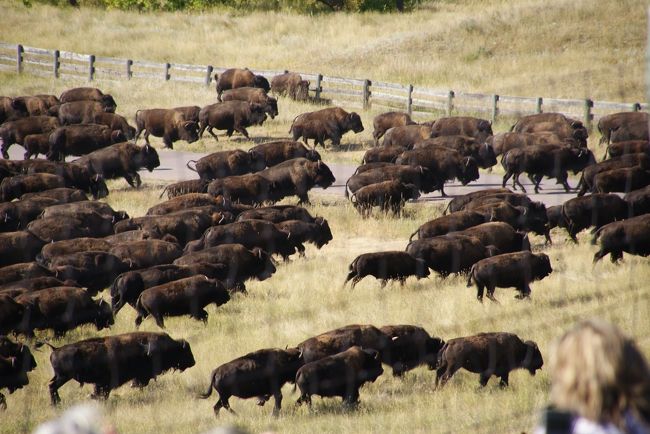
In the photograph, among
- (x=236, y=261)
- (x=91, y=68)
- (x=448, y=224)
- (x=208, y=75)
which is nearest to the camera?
(x=236, y=261)

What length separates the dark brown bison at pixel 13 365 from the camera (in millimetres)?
10500

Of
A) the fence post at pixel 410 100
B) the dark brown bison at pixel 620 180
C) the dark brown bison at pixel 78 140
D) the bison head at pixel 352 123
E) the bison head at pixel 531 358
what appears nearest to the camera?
the bison head at pixel 531 358

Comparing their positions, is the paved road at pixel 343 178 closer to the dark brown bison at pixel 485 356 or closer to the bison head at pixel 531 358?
the bison head at pixel 531 358

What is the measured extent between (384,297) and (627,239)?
165 inches

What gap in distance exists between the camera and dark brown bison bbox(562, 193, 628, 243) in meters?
16.5

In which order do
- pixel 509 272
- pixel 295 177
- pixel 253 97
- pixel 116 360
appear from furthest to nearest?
1. pixel 253 97
2. pixel 295 177
3. pixel 509 272
4. pixel 116 360

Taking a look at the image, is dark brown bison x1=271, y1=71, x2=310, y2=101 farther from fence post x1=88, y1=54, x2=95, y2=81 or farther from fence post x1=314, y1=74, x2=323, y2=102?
fence post x1=88, y1=54, x2=95, y2=81

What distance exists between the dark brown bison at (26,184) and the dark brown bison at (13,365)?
8.41 m

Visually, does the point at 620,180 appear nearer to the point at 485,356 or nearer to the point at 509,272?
the point at 509,272

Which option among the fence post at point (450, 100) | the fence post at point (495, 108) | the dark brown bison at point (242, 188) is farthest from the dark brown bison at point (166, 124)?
the fence post at point (495, 108)

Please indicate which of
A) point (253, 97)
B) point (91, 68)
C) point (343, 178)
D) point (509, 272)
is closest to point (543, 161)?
point (343, 178)

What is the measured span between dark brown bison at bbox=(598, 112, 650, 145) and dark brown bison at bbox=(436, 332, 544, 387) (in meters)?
14.6

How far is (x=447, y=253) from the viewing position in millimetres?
14305

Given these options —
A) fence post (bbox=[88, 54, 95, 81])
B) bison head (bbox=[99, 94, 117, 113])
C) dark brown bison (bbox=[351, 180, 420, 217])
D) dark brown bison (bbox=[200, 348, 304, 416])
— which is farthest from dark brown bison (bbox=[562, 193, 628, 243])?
fence post (bbox=[88, 54, 95, 81])
